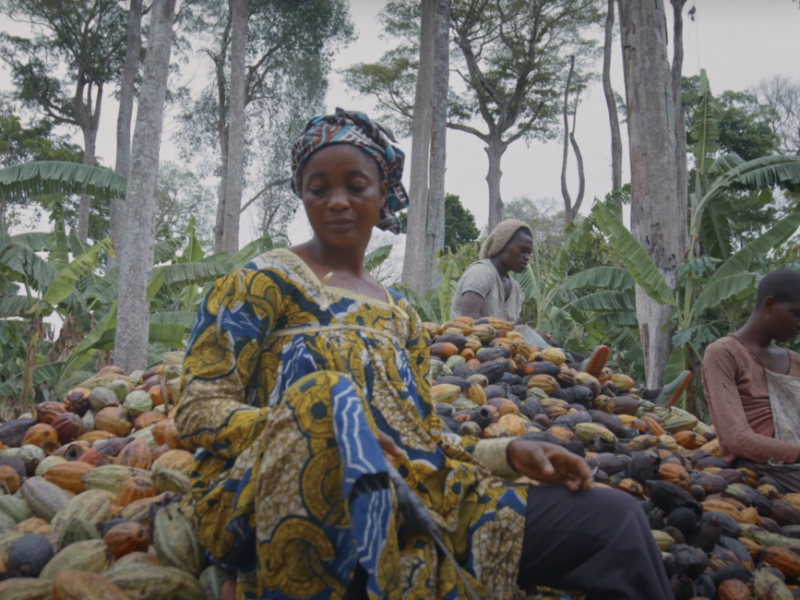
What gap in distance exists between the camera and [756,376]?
10.2ft

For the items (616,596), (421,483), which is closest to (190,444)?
(421,483)

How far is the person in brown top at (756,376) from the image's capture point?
2.94 m

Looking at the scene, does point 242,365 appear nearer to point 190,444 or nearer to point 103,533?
point 190,444

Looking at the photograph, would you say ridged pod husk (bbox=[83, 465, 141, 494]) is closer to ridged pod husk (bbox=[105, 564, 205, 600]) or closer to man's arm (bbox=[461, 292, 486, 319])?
ridged pod husk (bbox=[105, 564, 205, 600])

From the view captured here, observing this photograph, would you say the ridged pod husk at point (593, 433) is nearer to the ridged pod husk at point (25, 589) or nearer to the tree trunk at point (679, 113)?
the ridged pod husk at point (25, 589)

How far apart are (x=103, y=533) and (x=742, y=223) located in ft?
61.9

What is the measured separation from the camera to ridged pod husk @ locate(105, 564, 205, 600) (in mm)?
1499

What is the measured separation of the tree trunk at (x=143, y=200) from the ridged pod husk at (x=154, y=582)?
15.2 ft

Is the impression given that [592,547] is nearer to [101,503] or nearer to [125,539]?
[125,539]

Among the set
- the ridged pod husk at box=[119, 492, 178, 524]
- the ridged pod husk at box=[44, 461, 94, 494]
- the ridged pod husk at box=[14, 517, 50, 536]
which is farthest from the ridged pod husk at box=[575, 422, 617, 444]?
the ridged pod husk at box=[14, 517, 50, 536]

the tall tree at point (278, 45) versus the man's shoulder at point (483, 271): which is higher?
the tall tree at point (278, 45)

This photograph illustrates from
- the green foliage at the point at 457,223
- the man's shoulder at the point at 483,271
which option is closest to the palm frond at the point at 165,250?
the man's shoulder at the point at 483,271

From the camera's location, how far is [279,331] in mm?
1575

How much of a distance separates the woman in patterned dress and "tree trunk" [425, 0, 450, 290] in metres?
8.93
